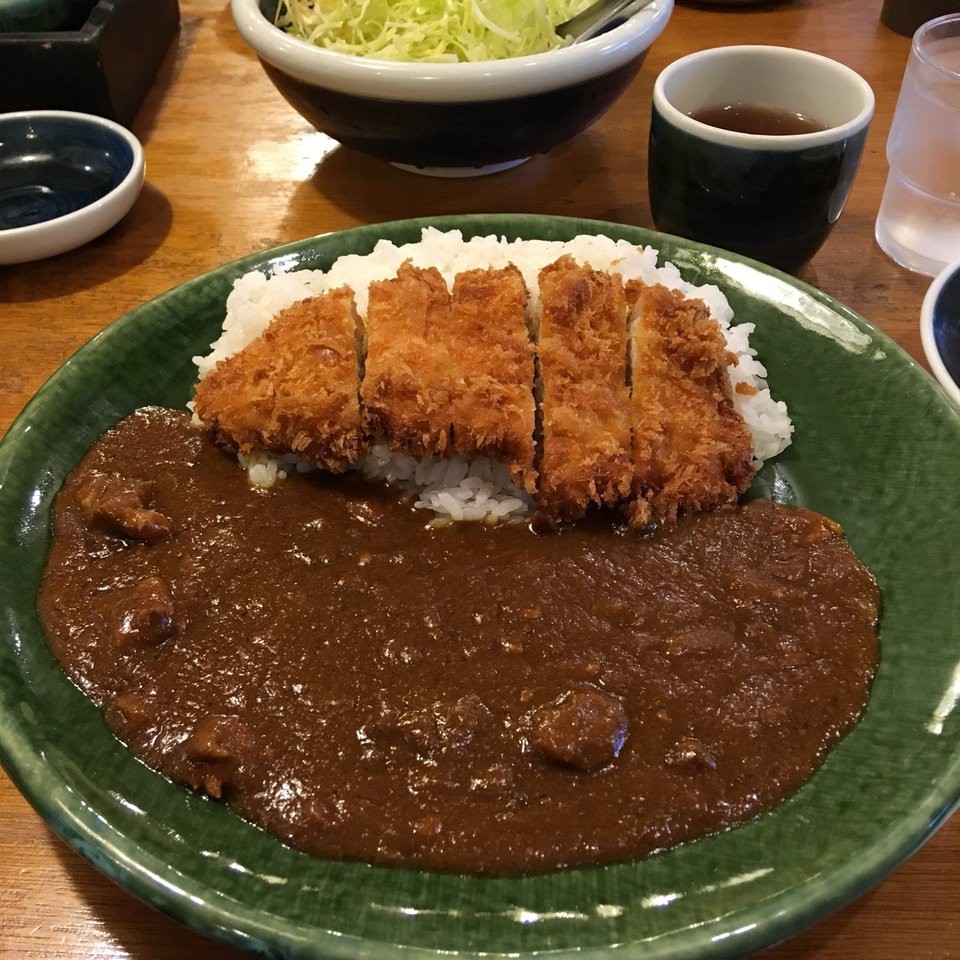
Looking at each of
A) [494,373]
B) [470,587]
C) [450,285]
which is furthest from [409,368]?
[470,587]

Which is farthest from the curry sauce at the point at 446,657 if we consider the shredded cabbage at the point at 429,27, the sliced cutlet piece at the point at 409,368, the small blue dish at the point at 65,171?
the shredded cabbage at the point at 429,27

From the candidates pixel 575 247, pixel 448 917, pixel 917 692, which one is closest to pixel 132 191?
pixel 575 247

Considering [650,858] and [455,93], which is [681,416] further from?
[455,93]

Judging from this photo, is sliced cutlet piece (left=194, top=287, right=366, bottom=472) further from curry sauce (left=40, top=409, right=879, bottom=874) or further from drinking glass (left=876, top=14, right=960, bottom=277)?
drinking glass (left=876, top=14, right=960, bottom=277)

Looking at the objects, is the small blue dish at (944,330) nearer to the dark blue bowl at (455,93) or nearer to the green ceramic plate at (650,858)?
the green ceramic plate at (650,858)

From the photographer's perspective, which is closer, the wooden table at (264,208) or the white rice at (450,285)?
the wooden table at (264,208)
